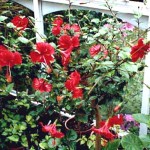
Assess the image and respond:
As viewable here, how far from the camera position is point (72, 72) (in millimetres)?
1967

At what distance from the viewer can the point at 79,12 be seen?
2736 millimetres

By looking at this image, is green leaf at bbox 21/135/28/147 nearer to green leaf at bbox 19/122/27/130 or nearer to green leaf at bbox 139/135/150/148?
green leaf at bbox 19/122/27/130

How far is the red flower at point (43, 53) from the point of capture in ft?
5.33

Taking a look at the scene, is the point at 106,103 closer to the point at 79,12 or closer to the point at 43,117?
the point at 43,117

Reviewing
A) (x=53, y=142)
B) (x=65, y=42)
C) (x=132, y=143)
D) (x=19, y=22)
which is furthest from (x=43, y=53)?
(x=132, y=143)

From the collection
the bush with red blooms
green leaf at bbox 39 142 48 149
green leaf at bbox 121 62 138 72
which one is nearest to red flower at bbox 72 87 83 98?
the bush with red blooms

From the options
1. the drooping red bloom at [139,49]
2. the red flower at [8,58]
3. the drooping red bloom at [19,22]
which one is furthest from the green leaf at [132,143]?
the drooping red bloom at [19,22]

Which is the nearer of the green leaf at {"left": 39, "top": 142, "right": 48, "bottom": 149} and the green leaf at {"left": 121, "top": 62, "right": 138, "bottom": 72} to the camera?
the green leaf at {"left": 121, "top": 62, "right": 138, "bottom": 72}

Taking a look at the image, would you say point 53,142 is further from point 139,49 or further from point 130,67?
point 139,49

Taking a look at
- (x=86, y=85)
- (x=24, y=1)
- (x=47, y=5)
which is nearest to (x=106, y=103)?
(x=86, y=85)

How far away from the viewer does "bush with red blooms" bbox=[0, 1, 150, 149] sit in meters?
1.66

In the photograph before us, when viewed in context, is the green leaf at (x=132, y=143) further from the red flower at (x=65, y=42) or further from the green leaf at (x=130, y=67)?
the red flower at (x=65, y=42)

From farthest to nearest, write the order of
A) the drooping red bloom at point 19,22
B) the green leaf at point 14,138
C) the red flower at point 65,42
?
1. the green leaf at point 14,138
2. the drooping red bloom at point 19,22
3. the red flower at point 65,42

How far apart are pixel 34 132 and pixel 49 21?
3.26ft
